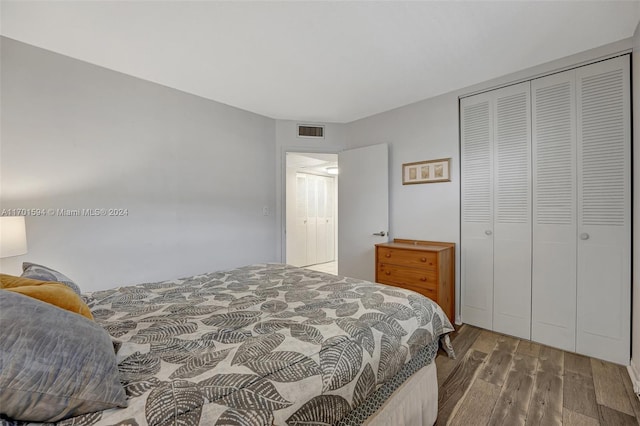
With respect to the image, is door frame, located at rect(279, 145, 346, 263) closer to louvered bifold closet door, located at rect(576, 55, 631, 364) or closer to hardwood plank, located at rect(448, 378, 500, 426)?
hardwood plank, located at rect(448, 378, 500, 426)

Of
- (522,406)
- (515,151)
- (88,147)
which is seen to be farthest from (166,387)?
(515,151)

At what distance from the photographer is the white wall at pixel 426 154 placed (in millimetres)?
2986

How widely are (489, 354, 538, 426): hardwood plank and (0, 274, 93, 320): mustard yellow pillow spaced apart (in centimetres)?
214

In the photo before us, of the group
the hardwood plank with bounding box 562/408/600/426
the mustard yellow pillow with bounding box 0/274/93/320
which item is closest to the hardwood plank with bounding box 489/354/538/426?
the hardwood plank with bounding box 562/408/600/426

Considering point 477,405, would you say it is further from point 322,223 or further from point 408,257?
point 322,223

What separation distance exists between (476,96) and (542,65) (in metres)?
0.55

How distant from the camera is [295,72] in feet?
8.54

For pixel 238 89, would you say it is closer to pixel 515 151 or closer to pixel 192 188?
pixel 192 188

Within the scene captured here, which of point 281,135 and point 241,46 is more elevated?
point 241,46

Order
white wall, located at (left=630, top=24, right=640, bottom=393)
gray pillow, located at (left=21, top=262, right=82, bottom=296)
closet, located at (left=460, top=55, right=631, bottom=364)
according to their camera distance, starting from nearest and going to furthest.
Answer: gray pillow, located at (left=21, top=262, right=82, bottom=296), white wall, located at (left=630, top=24, right=640, bottom=393), closet, located at (left=460, top=55, right=631, bottom=364)

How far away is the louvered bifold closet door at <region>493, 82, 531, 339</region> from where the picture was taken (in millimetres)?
2562

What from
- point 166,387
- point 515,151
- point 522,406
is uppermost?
point 515,151

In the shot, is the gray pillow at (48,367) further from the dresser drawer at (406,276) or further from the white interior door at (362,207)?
the white interior door at (362,207)

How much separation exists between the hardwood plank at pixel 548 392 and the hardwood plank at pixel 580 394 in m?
0.04
